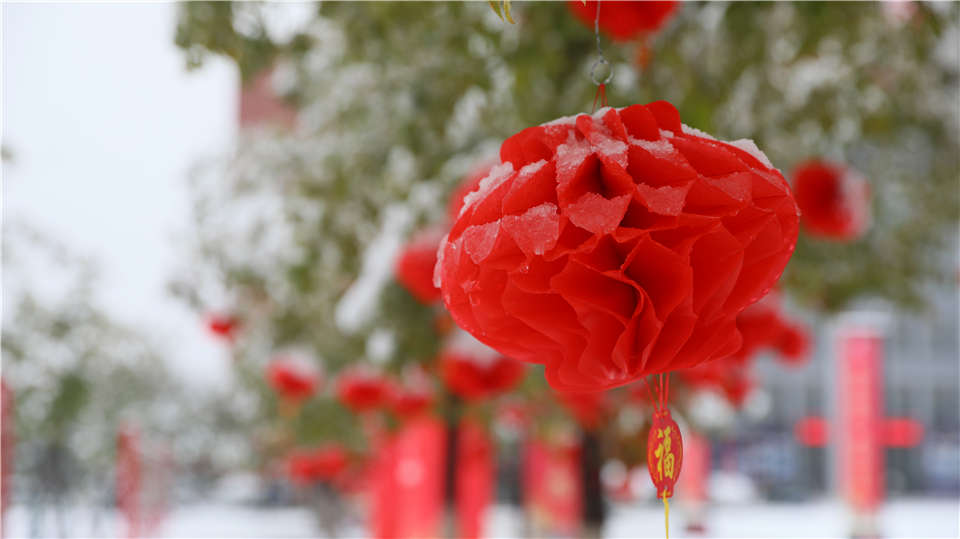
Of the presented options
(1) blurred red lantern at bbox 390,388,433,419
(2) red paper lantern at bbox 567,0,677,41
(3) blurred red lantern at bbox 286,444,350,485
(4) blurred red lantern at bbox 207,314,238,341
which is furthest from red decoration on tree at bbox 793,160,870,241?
(3) blurred red lantern at bbox 286,444,350,485

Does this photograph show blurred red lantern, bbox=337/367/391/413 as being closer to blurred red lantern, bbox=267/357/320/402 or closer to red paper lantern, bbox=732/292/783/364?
blurred red lantern, bbox=267/357/320/402

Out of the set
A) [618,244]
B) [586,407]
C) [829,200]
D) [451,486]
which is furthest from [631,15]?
[451,486]

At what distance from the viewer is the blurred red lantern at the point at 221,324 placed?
542 centimetres

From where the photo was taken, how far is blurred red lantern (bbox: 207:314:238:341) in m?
5.42

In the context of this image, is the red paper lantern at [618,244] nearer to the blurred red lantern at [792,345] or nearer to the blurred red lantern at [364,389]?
the blurred red lantern at [364,389]

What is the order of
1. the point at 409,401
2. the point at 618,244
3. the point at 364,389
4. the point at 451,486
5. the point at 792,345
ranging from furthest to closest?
the point at 451,486 < the point at 792,345 < the point at 409,401 < the point at 364,389 < the point at 618,244

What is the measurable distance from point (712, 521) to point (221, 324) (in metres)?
19.5

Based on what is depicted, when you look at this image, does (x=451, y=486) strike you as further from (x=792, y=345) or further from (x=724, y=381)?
(x=792, y=345)

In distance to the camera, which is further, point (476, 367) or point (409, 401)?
point (409, 401)

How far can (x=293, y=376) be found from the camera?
575cm

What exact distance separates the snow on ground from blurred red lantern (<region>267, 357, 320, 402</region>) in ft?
18.4

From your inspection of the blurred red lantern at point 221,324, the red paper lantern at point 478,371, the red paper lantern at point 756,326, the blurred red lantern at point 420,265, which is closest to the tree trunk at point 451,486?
the blurred red lantern at point 221,324

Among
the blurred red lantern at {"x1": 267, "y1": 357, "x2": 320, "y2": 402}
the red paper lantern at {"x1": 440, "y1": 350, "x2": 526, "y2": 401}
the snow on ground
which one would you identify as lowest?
the snow on ground

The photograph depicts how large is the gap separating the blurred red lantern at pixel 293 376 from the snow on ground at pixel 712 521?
562cm
